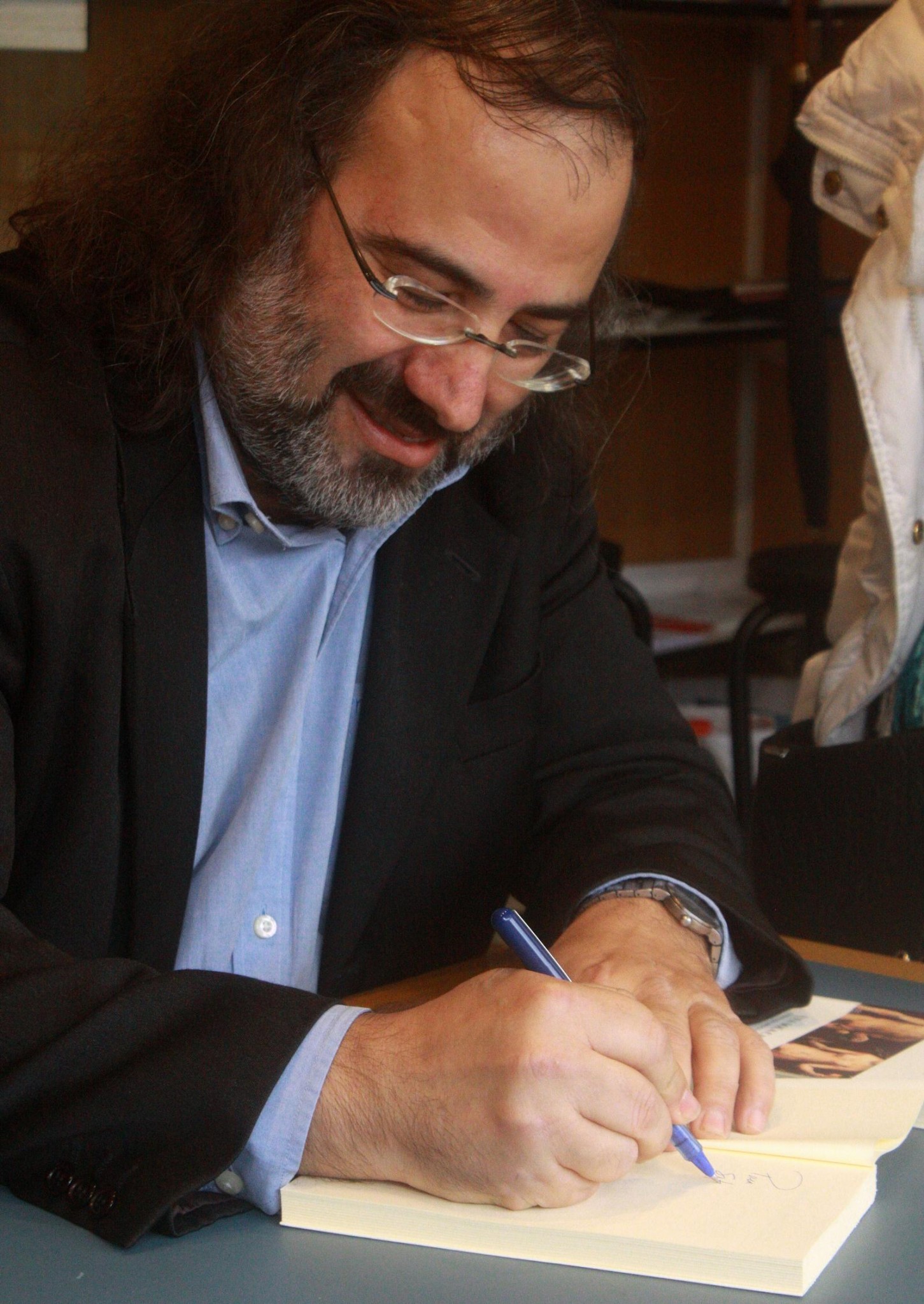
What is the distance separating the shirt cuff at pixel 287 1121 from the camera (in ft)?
2.73

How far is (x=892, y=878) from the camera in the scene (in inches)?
56.1

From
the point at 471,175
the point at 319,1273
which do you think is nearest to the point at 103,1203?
the point at 319,1273

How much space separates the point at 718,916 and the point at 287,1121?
19.6 inches

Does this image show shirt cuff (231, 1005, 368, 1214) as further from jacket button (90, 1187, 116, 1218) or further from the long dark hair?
the long dark hair

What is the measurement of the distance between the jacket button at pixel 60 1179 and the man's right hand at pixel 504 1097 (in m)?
0.13

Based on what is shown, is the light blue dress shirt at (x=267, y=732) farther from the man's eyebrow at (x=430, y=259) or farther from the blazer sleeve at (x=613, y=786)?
the man's eyebrow at (x=430, y=259)

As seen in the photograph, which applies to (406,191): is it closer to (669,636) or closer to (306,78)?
(306,78)

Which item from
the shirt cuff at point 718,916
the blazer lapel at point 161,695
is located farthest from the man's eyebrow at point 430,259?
the shirt cuff at point 718,916

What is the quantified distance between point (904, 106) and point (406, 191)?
24.4 inches

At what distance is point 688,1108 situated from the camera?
36.5 inches

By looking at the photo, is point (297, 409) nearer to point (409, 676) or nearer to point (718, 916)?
point (409, 676)

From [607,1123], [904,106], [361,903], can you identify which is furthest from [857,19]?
[607,1123]

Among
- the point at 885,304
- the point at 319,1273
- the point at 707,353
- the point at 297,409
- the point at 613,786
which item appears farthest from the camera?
the point at 707,353

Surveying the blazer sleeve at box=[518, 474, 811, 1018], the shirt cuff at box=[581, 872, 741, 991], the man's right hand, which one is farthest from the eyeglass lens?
the man's right hand
